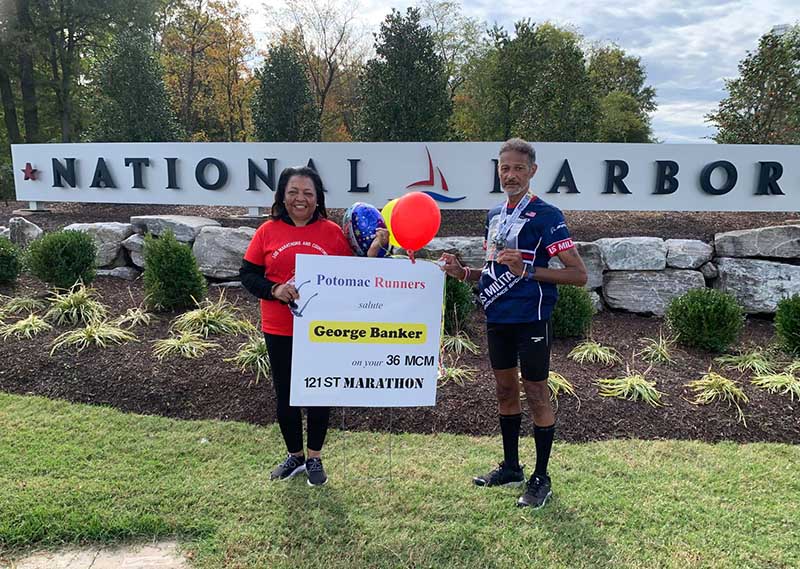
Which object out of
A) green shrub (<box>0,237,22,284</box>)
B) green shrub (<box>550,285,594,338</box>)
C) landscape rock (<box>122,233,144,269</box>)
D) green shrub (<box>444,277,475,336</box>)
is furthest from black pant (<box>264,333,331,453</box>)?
green shrub (<box>0,237,22,284</box>)

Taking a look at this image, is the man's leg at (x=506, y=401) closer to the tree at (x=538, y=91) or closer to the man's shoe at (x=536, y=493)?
the man's shoe at (x=536, y=493)

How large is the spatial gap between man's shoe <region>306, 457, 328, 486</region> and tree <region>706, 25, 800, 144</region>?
30.8ft

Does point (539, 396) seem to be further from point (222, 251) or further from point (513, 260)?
point (222, 251)

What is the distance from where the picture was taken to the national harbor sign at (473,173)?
644cm

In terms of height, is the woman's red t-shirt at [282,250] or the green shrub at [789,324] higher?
the woman's red t-shirt at [282,250]

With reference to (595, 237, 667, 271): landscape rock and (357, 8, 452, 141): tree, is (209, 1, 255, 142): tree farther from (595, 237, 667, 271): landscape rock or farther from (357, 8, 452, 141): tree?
(595, 237, 667, 271): landscape rock

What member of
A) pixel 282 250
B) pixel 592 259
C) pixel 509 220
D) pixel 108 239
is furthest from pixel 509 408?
pixel 108 239

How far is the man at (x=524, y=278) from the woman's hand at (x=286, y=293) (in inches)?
28.7

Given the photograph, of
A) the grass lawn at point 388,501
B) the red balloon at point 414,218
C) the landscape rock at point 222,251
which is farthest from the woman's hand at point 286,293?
the landscape rock at point 222,251

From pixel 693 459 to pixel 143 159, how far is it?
728cm

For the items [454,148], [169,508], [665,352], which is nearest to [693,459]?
[665,352]

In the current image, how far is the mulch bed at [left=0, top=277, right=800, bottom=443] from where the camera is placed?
144 inches

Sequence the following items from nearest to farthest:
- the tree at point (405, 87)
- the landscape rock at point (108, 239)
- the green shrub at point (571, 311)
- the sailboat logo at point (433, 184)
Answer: the green shrub at point (571, 311) < the landscape rock at point (108, 239) < the sailboat logo at point (433, 184) < the tree at point (405, 87)

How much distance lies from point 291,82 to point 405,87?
2098mm
